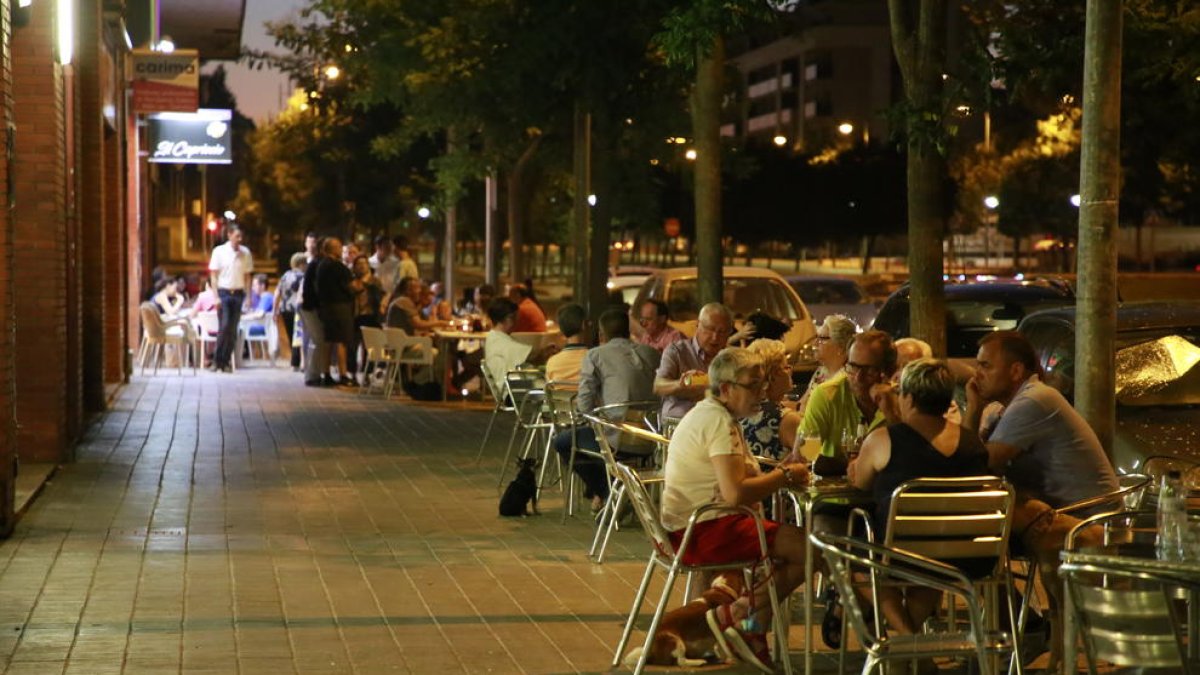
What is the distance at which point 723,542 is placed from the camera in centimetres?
752

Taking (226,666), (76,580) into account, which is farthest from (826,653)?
(76,580)

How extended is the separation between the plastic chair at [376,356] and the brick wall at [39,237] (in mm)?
7584

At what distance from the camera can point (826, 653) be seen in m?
8.09

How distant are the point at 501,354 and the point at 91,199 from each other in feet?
19.8

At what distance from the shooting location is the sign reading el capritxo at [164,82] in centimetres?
2506

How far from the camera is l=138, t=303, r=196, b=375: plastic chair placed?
25.1 m


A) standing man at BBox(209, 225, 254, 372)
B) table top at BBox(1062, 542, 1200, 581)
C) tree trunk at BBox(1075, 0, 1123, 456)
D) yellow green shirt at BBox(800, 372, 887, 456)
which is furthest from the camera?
standing man at BBox(209, 225, 254, 372)

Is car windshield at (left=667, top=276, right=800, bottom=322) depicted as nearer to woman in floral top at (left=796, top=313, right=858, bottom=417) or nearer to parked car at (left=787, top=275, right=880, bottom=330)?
parked car at (left=787, top=275, right=880, bottom=330)

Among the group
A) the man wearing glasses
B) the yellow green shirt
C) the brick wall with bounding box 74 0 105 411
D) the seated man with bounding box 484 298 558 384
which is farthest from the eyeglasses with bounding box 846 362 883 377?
the brick wall with bounding box 74 0 105 411

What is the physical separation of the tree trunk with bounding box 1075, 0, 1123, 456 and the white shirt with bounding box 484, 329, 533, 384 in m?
7.70

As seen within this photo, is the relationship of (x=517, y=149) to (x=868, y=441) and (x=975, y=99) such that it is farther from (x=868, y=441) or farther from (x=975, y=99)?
(x=868, y=441)

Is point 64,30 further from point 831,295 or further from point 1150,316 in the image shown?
point 831,295

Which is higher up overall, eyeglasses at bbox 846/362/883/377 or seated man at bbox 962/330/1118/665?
eyeglasses at bbox 846/362/883/377

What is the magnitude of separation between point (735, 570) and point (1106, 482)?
158 cm
